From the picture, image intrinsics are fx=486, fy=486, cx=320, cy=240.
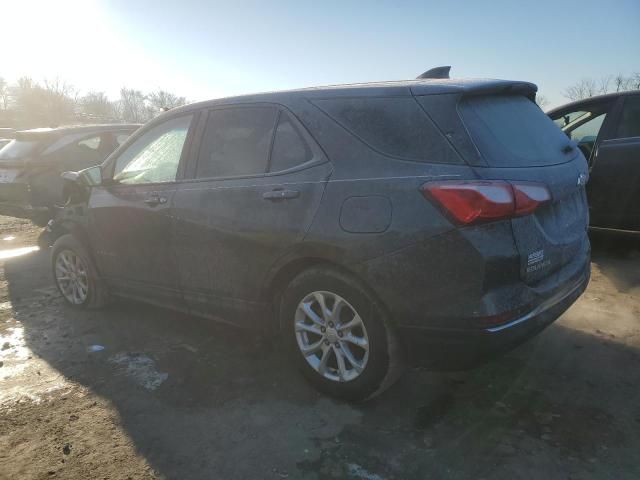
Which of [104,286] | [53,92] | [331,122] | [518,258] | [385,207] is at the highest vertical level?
[53,92]

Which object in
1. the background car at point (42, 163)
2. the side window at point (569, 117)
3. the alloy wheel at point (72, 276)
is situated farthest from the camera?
the background car at point (42, 163)

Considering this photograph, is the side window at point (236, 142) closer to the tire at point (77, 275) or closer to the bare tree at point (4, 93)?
the tire at point (77, 275)

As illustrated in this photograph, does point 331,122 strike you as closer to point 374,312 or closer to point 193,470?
point 374,312

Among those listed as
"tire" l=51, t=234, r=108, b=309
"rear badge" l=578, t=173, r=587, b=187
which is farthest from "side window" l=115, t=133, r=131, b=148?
"rear badge" l=578, t=173, r=587, b=187

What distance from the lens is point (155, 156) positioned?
3.82 m

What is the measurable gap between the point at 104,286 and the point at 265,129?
7.75 ft

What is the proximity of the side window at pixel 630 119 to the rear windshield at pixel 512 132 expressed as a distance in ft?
9.26

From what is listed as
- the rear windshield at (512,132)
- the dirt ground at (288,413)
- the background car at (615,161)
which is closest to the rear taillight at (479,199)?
the rear windshield at (512,132)

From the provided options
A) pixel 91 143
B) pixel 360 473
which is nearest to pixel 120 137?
pixel 91 143

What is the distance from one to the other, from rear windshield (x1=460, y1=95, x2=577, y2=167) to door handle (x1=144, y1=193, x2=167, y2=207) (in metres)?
2.18

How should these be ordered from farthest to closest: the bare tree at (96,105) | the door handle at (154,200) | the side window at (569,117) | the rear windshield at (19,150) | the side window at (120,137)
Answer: the bare tree at (96,105) < the side window at (120,137) < the rear windshield at (19,150) < the side window at (569,117) < the door handle at (154,200)

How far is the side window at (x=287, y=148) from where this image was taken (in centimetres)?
285

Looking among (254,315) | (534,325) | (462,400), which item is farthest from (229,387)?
(534,325)

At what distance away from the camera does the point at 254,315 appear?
312 cm
